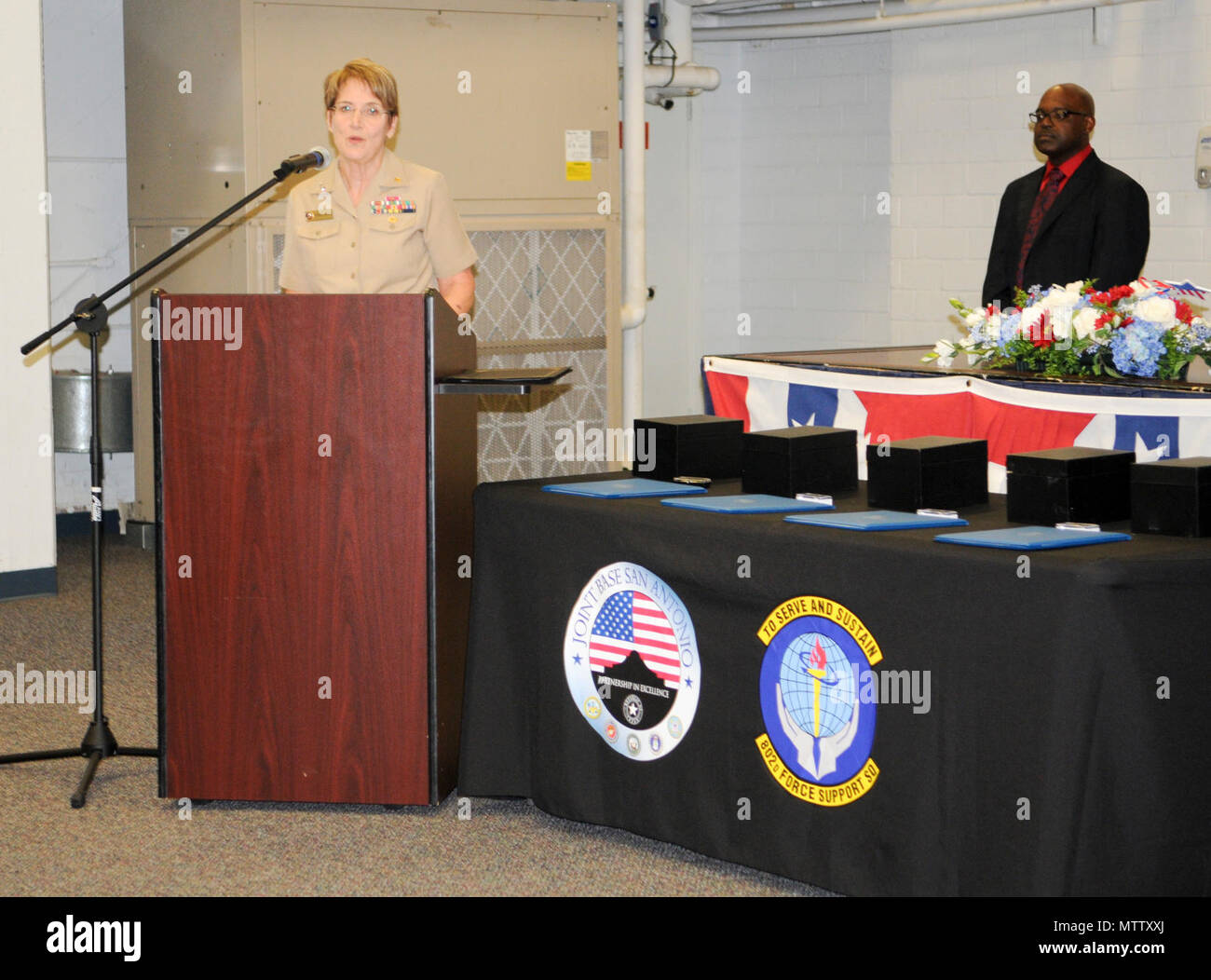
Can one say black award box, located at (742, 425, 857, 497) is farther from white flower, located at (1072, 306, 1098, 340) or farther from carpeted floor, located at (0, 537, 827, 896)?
white flower, located at (1072, 306, 1098, 340)

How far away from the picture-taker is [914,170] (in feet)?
21.7

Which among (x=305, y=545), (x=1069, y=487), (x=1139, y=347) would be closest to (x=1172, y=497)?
(x=1069, y=487)

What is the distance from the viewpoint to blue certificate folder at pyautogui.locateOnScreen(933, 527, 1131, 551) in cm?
231

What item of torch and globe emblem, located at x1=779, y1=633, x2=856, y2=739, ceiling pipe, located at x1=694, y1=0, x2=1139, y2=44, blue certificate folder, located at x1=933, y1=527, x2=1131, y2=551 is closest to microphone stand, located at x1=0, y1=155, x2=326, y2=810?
torch and globe emblem, located at x1=779, y1=633, x2=856, y2=739

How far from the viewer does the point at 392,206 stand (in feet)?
11.5

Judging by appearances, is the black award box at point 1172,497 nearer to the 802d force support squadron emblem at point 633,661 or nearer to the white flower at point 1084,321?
the 802d force support squadron emblem at point 633,661

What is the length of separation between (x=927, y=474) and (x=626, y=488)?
60 cm

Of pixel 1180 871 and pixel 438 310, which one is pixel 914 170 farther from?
pixel 1180 871

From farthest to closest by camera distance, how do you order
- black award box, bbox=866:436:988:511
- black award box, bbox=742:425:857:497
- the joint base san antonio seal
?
black award box, bbox=742:425:857:497
black award box, bbox=866:436:988:511
the joint base san antonio seal

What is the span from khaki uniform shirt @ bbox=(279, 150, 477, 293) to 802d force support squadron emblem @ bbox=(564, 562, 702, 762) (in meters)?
1.03

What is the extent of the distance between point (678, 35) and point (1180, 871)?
5137 millimetres

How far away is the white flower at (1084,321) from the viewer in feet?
11.8

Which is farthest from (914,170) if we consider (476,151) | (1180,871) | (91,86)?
(1180,871)

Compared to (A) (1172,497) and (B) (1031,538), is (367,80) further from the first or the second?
(A) (1172,497)
